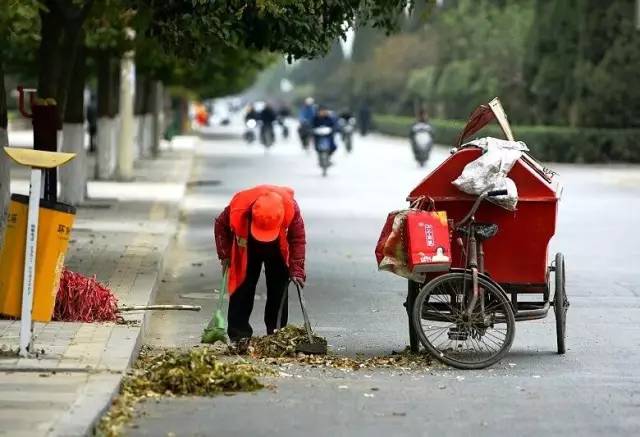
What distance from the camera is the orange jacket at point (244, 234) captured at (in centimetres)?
1040

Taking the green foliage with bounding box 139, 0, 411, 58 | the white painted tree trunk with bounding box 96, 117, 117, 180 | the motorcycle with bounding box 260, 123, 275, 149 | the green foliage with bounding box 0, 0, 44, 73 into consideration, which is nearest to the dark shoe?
the green foliage with bounding box 139, 0, 411, 58

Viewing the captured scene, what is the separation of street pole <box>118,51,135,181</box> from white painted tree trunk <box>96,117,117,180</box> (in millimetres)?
202

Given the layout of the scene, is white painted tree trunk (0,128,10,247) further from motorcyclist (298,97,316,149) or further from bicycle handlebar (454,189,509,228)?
motorcyclist (298,97,316,149)

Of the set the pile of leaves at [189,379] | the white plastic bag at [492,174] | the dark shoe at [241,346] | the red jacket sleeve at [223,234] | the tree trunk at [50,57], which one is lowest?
the dark shoe at [241,346]

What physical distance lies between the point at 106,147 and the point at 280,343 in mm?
21143

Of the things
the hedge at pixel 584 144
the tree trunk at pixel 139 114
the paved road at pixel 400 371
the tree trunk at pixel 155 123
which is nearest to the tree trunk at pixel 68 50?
the paved road at pixel 400 371

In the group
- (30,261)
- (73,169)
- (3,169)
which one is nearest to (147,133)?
(73,169)

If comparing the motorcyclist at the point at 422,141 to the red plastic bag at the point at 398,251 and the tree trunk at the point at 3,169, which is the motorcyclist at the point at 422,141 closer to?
the tree trunk at the point at 3,169

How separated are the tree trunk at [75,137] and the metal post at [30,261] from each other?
45.6 feet

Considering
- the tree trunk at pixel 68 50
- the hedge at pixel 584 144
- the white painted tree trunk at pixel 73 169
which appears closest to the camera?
the tree trunk at pixel 68 50

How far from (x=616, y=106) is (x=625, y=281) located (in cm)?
3083

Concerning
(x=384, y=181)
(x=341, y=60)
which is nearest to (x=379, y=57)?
(x=341, y=60)

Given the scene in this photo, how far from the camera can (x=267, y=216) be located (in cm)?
1029

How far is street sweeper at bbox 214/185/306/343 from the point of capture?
407 inches
